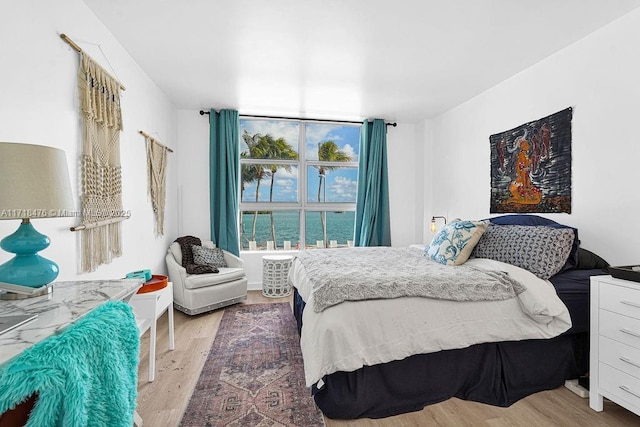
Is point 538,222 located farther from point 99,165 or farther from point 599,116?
point 99,165

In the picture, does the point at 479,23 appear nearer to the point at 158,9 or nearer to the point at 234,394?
the point at 158,9

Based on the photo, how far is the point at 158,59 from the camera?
9.86ft

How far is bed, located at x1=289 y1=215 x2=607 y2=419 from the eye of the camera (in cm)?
184

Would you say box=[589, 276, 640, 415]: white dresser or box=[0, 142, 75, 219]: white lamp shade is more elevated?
box=[0, 142, 75, 219]: white lamp shade

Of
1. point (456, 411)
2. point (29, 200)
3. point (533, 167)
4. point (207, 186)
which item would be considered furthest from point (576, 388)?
point (207, 186)

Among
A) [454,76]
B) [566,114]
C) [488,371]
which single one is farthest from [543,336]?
[454,76]

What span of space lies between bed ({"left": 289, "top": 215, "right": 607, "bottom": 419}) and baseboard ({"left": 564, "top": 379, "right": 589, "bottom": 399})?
0.14 ft

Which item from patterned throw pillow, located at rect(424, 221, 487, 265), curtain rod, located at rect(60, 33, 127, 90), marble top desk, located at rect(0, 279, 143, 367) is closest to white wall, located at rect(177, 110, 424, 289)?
patterned throw pillow, located at rect(424, 221, 487, 265)

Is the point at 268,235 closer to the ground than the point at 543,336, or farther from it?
farther from it

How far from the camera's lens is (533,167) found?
10.2 feet

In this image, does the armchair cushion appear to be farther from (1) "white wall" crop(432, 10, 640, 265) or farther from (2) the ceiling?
(1) "white wall" crop(432, 10, 640, 265)

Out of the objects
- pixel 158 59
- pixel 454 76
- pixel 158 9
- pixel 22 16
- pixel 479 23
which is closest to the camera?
pixel 22 16

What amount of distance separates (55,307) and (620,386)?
2.74 meters

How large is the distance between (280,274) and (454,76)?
3.01 m
